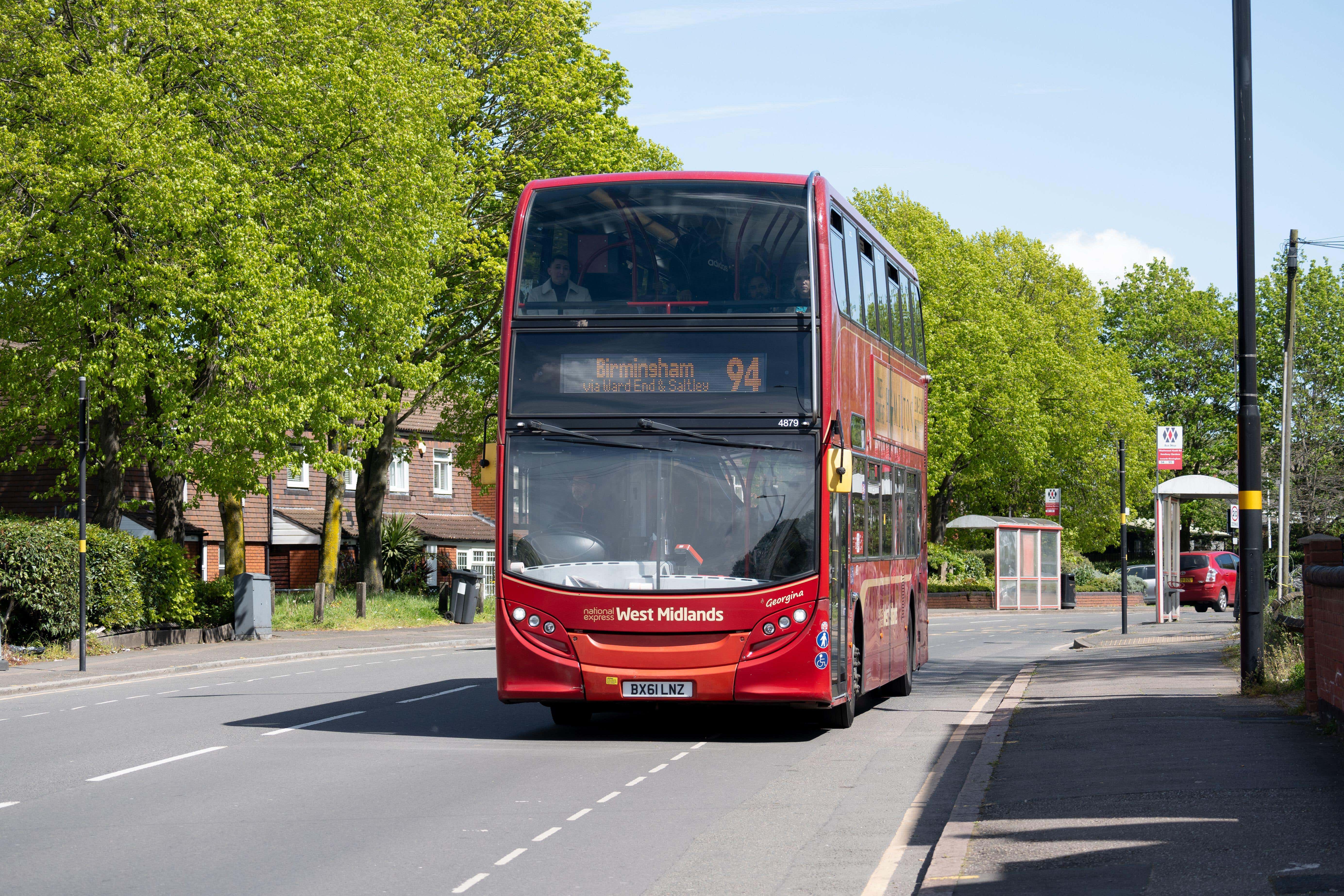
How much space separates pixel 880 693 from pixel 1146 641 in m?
11.6

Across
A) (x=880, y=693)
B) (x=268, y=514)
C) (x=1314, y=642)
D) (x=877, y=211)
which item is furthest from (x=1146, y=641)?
(x=877, y=211)

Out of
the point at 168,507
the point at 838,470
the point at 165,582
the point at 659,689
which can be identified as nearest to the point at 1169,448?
the point at 838,470

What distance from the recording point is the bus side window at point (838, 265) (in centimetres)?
1391

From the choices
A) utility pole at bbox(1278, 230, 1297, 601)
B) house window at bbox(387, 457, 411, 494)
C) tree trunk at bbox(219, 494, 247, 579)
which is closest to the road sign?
utility pole at bbox(1278, 230, 1297, 601)

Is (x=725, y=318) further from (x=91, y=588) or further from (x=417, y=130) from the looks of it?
(x=417, y=130)

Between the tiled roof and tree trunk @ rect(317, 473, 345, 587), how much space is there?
668 inches

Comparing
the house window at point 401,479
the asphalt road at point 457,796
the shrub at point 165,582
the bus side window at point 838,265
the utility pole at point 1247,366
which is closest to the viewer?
the asphalt road at point 457,796

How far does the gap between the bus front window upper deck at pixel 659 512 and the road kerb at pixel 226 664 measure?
9.80m

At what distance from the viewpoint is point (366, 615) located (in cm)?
3684

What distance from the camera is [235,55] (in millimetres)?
29656

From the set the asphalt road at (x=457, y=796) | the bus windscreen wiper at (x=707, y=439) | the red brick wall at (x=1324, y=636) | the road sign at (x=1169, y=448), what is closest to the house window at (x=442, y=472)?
the road sign at (x=1169, y=448)

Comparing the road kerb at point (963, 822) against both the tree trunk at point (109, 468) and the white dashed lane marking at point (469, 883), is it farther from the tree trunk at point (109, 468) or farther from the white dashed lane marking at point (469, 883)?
the tree trunk at point (109, 468)

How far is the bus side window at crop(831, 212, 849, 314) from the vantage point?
13.9m

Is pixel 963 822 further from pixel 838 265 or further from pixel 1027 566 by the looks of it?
pixel 1027 566
